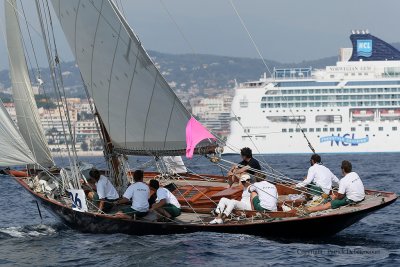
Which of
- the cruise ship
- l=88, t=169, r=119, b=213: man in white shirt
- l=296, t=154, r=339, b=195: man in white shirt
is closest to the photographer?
l=296, t=154, r=339, b=195: man in white shirt

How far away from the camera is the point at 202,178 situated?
21391 mm

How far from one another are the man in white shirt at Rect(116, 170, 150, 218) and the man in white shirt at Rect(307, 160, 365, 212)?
109 inches

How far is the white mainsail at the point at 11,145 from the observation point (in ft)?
59.4

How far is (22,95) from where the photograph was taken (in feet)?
68.5

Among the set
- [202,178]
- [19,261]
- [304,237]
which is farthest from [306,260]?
[202,178]

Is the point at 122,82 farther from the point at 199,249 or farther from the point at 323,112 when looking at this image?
the point at 323,112

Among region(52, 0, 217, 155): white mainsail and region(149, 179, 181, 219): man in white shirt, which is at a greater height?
region(52, 0, 217, 155): white mainsail

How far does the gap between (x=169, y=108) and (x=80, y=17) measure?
7.83 feet

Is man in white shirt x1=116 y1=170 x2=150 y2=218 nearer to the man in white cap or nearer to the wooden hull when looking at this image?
the wooden hull

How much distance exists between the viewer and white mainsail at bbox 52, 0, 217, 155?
16.5m

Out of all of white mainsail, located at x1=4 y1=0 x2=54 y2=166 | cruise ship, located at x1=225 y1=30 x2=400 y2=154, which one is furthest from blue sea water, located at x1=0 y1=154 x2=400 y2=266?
cruise ship, located at x1=225 y1=30 x2=400 y2=154

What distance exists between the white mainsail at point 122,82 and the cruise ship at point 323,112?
71.2 m

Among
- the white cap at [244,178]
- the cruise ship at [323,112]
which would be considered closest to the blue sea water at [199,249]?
the white cap at [244,178]

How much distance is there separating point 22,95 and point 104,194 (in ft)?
13.8
